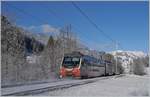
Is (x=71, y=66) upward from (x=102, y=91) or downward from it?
upward

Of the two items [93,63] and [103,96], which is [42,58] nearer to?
[93,63]

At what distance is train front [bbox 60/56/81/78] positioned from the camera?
36.4m

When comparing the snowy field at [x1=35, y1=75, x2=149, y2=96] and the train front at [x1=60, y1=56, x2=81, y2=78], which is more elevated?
the train front at [x1=60, y1=56, x2=81, y2=78]

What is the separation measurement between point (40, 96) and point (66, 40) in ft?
147

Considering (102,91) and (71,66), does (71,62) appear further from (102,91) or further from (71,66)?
(102,91)

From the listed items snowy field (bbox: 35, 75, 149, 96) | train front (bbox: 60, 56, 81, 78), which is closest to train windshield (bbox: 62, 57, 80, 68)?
train front (bbox: 60, 56, 81, 78)

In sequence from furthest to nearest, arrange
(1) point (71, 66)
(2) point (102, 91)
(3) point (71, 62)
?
1. (3) point (71, 62)
2. (1) point (71, 66)
3. (2) point (102, 91)

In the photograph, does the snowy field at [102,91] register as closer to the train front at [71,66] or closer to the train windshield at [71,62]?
the train front at [71,66]

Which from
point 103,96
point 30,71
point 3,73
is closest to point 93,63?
point 30,71

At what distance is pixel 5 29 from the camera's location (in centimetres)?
3950

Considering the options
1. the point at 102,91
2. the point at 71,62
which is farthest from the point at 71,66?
the point at 102,91

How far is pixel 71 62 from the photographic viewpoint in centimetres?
3706

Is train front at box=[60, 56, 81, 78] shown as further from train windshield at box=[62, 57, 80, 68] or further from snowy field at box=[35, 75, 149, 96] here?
snowy field at box=[35, 75, 149, 96]

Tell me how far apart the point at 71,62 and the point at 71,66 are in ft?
1.66
